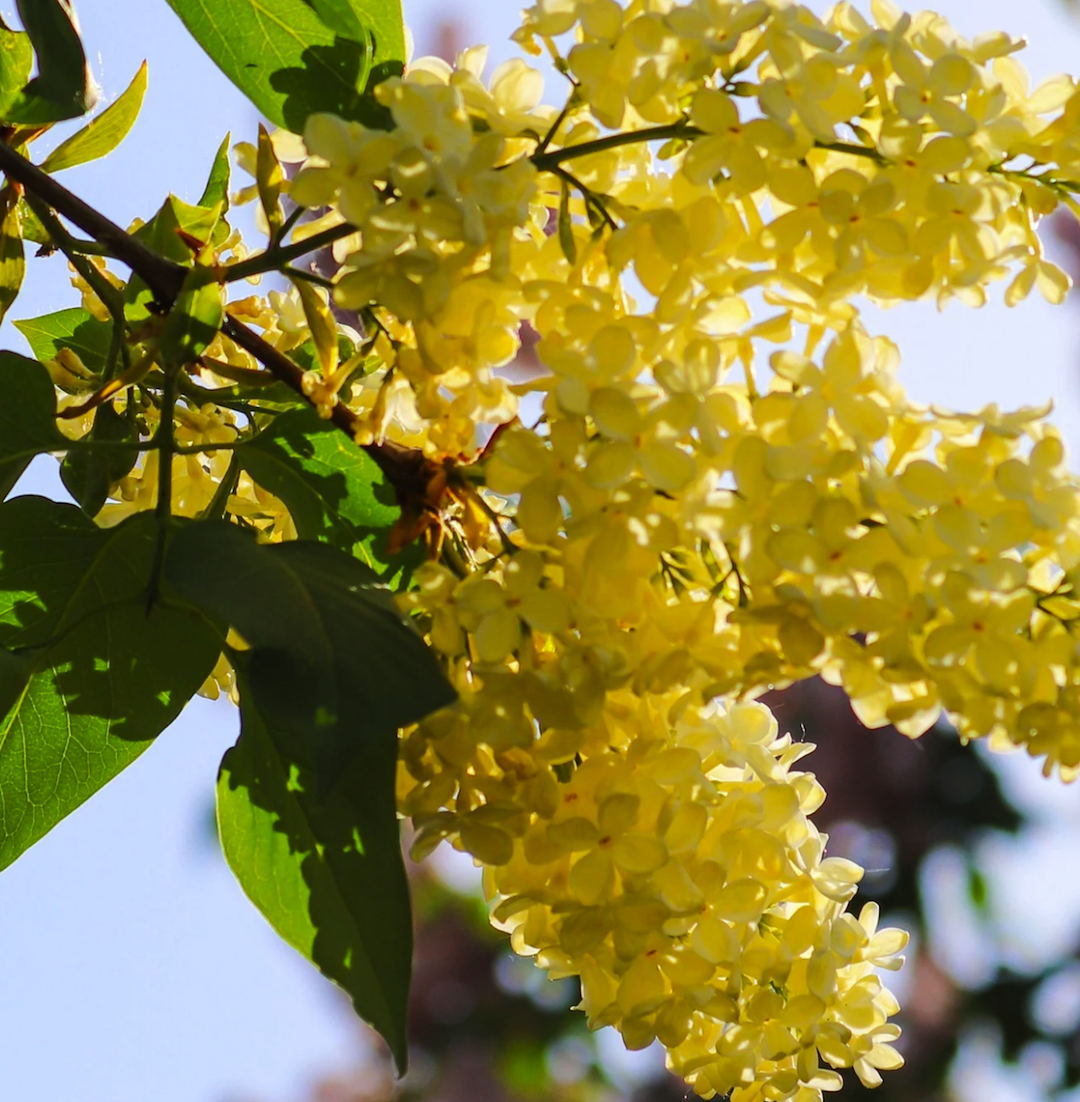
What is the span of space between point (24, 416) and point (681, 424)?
12.0 inches

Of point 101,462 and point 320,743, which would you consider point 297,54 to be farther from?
point 320,743

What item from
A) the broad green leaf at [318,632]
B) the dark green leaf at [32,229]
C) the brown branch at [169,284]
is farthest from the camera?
the dark green leaf at [32,229]

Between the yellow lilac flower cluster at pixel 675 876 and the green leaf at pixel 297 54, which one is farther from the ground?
the green leaf at pixel 297 54

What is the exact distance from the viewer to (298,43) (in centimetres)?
55

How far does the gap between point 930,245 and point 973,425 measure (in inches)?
2.4

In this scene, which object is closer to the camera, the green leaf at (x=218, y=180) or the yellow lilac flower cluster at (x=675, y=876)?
the yellow lilac flower cluster at (x=675, y=876)

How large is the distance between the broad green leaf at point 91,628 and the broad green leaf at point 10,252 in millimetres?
111

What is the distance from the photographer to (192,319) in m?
0.50

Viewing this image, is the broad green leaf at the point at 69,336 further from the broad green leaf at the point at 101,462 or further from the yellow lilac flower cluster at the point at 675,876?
the yellow lilac flower cluster at the point at 675,876

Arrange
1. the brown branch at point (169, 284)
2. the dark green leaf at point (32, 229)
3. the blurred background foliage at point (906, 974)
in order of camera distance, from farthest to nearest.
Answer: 1. the blurred background foliage at point (906, 974)
2. the dark green leaf at point (32, 229)
3. the brown branch at point (169, 284)

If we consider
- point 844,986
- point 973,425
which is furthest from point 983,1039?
point 973,425

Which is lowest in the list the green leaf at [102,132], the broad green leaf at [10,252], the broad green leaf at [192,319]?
the broad green leaf at [192,319]

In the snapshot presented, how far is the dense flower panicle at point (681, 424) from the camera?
0.43 metres

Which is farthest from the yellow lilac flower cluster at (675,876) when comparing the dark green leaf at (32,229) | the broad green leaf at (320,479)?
the dark green leaf at (32,229)
